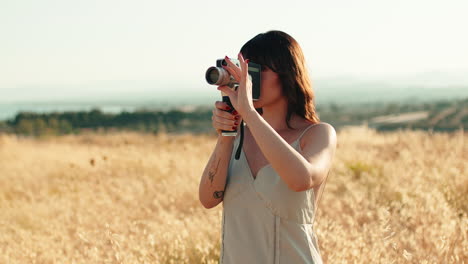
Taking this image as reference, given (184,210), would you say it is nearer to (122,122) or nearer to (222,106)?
(222,106)

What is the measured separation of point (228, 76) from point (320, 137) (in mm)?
453

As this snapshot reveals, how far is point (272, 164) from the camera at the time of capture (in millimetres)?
1688

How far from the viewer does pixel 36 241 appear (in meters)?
4.42

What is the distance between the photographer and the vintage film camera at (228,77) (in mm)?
1789

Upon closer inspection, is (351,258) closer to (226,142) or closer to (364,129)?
(226,142)

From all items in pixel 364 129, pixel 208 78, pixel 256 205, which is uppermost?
pixel 208 78

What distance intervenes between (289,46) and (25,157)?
10641 millimetres

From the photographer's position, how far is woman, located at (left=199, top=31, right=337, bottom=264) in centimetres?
170

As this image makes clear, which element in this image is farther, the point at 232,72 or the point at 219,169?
the point at 219,169

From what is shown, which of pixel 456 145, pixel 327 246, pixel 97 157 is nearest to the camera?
pixel 327 246

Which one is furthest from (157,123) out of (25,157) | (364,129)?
(25,157)

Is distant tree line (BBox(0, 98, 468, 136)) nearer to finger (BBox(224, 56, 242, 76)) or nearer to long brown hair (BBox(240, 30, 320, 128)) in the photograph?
long brown hair (BBox(240, 30, 320, 128))

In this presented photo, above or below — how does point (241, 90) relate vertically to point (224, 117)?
above

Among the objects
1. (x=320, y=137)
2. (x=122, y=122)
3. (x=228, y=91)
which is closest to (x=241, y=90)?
(x=228, y=91)
